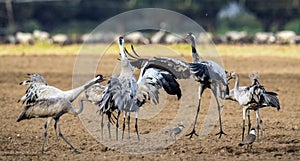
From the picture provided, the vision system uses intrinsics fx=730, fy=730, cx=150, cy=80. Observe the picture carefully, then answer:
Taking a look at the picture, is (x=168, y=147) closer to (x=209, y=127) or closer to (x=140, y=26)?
(x=209, y=127)

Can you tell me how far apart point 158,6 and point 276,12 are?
9.98m

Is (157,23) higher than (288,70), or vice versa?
(157,23)

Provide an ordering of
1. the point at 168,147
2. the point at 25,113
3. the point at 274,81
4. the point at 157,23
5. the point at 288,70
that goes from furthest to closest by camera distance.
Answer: the point at 157,23, the point at 288,70, the point at 274,81, the point at 168,147, the point at 25,113

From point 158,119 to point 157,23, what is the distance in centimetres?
4612

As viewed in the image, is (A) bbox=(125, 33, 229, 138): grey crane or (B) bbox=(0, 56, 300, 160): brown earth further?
(A) bbox=(125, 33, 229, 138): grey crane

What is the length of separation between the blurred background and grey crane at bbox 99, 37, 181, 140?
152 feet

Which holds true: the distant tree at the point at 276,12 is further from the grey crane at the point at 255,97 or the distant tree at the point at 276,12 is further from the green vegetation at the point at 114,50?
the grey crane at the point at 255,97

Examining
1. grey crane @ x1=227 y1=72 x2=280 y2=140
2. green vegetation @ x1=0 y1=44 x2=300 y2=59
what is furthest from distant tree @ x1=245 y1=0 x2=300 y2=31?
grey crane @ x1=227 y1=72 x2=280 y2=140

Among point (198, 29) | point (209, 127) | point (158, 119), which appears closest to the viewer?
point (209, 127)

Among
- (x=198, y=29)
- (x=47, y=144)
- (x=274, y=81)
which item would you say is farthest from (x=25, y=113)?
(x=198, y=29)

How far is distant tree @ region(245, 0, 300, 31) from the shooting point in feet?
201

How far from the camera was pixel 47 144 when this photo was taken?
11.9 metres

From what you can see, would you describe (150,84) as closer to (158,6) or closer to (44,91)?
(44,91)

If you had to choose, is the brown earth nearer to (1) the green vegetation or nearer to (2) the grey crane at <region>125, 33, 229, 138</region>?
(2) the grey crane at <region>125, 33, 229, 138</region>
